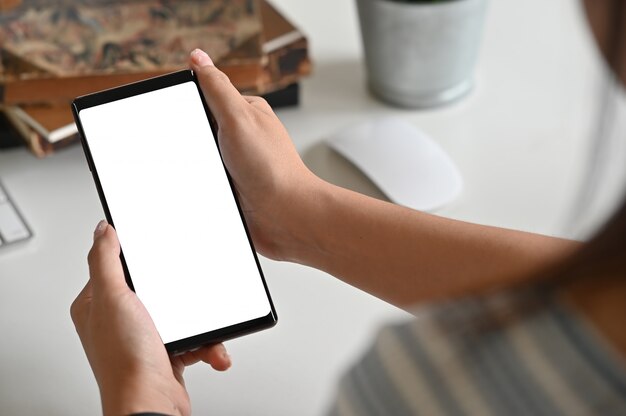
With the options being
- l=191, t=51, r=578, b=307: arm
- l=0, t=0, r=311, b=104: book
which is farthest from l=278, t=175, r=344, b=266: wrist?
l=0, t=0, r=311, b=104: book

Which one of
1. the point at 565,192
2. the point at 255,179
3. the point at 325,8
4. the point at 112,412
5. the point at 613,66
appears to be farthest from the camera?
the point at 325,8

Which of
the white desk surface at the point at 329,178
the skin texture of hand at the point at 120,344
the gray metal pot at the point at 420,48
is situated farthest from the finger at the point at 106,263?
the gray metal pot at the point at 420,48

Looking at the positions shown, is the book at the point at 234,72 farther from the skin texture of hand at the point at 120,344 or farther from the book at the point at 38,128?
the skin texture of hand at the point at 120,344

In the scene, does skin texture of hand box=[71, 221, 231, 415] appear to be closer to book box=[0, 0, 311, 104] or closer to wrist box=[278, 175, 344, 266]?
wrist box=[278, 175, 344, 266]

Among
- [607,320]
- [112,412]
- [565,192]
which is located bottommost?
[565,192]

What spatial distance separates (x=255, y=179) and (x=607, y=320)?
0.37 meters

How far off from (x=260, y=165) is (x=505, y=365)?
35cm

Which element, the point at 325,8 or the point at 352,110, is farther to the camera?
the point at 325,8

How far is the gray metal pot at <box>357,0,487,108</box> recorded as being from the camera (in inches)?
33.5

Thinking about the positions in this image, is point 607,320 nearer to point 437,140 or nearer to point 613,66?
point 613,66

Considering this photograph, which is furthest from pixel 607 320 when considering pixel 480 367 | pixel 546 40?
pixel 546 40

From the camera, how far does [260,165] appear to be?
701 mm

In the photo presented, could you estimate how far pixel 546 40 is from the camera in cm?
102

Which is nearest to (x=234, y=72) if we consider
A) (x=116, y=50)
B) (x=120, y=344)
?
(x=116, y=50)
